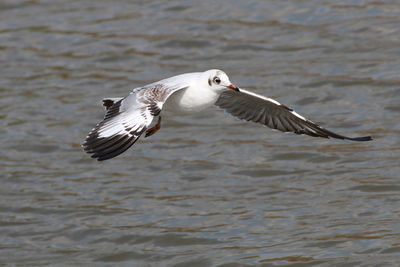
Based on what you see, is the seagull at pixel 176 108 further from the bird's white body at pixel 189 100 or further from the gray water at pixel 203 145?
the gray water at pixel 203 145

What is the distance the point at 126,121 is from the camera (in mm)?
9445

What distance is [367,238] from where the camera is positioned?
457 inches

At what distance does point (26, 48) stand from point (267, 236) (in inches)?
344

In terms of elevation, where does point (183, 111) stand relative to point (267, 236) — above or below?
above

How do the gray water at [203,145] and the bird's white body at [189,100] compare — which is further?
the gray water at [203,145]

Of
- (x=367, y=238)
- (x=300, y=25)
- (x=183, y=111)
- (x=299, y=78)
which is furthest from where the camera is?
(x=300, y=25)

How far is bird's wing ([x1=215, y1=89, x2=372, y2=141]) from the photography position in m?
11.2

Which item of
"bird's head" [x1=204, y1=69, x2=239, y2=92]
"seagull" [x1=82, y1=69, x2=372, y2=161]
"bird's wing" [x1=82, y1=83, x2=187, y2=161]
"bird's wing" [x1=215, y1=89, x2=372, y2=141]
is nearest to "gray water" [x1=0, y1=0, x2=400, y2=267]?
"bird's wing" [x1=215, y1=89, x2=372, y2=141]

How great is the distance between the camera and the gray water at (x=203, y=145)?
12203 millimetres

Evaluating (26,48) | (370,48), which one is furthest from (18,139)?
(370,48)

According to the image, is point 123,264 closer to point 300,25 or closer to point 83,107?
point 83,107

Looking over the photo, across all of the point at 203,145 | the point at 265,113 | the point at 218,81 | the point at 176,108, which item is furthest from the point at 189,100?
the point at 203,145

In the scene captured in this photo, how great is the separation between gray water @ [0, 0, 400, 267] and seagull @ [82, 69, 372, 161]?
1.55m

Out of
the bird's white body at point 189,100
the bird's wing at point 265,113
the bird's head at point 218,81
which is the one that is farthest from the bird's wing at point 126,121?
the bird's wing at point 265,113
